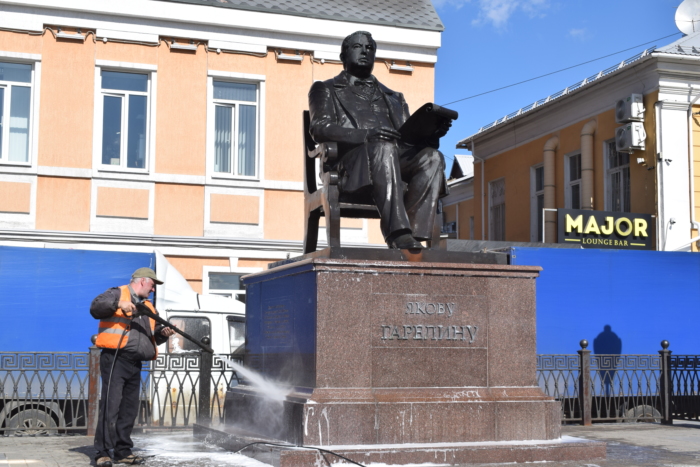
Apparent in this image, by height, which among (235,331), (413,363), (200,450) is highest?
(235,331)

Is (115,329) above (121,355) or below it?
above

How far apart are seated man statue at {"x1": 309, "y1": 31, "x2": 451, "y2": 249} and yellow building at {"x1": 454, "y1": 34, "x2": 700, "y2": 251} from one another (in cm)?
1426

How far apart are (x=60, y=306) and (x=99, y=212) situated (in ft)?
10.8

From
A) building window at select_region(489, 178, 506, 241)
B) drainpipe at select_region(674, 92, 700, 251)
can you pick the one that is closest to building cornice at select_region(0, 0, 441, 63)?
drainpipe at select_region(674, 92, 700, 251)

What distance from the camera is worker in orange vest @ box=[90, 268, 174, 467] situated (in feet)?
25.6

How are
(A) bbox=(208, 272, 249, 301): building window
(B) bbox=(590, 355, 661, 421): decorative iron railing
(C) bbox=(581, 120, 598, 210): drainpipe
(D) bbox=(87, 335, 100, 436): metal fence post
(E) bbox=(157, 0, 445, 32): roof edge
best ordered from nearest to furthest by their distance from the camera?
(D) bbox=(87, 335, 100, 436): metal fence post
(B) bbox=(590, 355, 661, 421): decorative iron railing
(A) bbox=(208, 272, 249, 301): building window
(E) bbox=(157, 0, 445, 32): roof edge
(C) bbox=(581, 120, 598, 210): drainpipe

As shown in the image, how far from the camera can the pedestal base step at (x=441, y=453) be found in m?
7.14

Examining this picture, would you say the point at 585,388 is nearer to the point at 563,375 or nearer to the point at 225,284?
the point at 563,375

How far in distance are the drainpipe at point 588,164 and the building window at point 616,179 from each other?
1.71 ft

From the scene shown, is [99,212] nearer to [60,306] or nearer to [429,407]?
[60,306]

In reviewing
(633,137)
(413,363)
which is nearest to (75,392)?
(413,363)

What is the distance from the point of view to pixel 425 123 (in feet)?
28.2

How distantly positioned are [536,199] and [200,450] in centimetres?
2136

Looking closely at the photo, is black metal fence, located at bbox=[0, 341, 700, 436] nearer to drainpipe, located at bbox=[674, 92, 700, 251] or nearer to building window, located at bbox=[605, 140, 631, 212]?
drainpipe, located at bbox=[674, 92, 700, 251]
